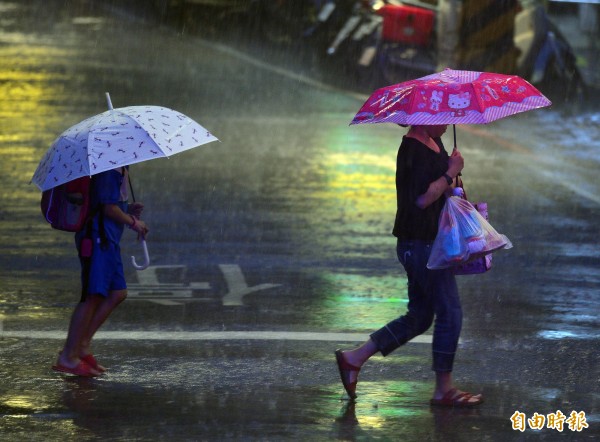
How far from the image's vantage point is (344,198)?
14047 mm

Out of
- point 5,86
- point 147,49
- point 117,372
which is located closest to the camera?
point 117,372

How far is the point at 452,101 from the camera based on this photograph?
6.80 metres

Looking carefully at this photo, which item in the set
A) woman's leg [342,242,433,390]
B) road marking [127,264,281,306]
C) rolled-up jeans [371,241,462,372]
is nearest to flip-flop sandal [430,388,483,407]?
rolled-up jeans [371,241,462,372]

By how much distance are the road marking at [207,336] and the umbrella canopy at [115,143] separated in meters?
1.52

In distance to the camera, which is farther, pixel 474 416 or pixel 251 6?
pixel 251 6

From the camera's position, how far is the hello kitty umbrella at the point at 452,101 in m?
6.74

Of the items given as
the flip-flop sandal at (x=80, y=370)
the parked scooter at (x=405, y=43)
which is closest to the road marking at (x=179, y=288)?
the flip-flop sandal at (x=80, y=370)

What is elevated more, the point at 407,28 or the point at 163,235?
the point at 407,28

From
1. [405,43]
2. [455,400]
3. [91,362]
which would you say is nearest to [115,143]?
[91,362]

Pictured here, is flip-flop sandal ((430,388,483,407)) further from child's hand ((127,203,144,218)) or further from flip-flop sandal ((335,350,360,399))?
child's hand ((127,203,144,218))

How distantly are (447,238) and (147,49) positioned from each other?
20.6 m

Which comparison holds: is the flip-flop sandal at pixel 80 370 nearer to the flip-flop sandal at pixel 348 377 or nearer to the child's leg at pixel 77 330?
the child's leg at pixel 77 330

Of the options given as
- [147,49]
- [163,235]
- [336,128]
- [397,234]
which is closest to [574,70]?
[336,128]

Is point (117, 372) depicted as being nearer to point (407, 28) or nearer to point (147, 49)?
point (407, 28)
